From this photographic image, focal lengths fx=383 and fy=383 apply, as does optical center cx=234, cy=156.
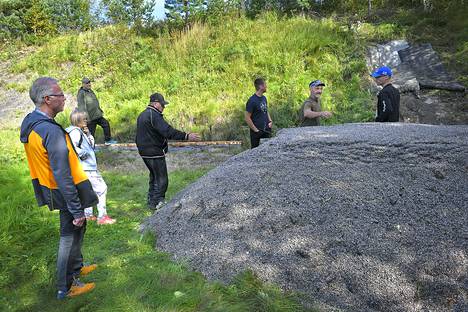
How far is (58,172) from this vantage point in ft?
9.21

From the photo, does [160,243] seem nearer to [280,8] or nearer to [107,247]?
[107,247]

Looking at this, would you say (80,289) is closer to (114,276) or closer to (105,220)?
(114,276)

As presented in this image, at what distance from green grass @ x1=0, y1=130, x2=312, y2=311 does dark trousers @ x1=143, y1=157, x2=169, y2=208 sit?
0.69ft

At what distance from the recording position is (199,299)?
284 cm

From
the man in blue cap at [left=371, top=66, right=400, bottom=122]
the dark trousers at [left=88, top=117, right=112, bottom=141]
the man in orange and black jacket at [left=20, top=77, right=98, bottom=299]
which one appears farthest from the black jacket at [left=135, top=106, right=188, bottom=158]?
the dark trousers at [left=88, top=117, right=112, bottom=141]

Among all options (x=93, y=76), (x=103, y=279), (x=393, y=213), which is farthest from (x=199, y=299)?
(x=93, y=76)

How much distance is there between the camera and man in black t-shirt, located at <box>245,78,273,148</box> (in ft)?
19.6

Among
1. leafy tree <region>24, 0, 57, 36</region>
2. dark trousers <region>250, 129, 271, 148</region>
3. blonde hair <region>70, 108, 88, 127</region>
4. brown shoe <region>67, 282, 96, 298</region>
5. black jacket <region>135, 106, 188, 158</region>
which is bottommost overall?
brown shoe <region>67, 282, 96, 298</region>

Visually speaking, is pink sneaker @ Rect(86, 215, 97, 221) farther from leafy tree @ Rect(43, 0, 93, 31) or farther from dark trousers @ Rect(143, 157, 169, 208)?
leafy tree @ Rect(43, 0, 93, 31)

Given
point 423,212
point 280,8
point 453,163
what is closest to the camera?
point 423,212

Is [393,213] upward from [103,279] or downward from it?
upward

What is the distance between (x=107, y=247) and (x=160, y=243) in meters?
0.63

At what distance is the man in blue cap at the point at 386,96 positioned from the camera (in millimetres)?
5121

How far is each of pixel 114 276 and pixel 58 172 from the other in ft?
3.61
